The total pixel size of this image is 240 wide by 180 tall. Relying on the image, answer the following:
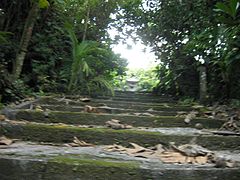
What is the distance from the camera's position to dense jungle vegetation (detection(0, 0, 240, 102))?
3.84 m

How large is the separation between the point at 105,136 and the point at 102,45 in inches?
217

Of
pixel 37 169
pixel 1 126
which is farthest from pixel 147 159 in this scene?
pixel 1 126

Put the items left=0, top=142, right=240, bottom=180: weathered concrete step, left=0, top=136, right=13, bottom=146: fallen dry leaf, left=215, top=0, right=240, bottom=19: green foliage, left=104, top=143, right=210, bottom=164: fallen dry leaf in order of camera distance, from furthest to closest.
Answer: left=215, top=0, right=240, bottom=19: green foliage → left=0, top=136, right=13, bottom=146: fallen dry leaf → left=104, top=143, right=210, bottom=164: fallen dry leaf → left=0, top=142, right=240, bottom=180: weathered concrete step

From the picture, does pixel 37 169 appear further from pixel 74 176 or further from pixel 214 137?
pixel 214 137

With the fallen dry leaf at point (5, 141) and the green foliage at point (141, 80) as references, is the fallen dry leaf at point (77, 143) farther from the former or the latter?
the green foliage at point (141, 80)

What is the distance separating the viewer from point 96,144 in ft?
7.37

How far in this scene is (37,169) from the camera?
1580mm

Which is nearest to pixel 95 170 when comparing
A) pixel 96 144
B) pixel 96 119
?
pixel 96 144

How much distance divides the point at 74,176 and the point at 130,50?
683 centimetres

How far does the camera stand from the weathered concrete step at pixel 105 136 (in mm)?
2238

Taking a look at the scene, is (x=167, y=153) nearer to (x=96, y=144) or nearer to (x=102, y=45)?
(x=96, y=144)

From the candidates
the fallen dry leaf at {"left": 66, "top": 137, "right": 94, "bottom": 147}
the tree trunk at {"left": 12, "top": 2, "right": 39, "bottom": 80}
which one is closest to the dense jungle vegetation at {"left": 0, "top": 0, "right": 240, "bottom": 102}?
the tree trunk at {"left": 12, "top": 2, "right": 39, "bottom": 80}

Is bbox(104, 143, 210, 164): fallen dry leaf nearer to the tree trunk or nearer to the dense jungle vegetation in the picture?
the dense jungle vegetation

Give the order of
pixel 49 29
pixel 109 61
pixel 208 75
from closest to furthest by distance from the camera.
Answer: pixel 208 75 → pixel 49 29 → pixel 109 61
